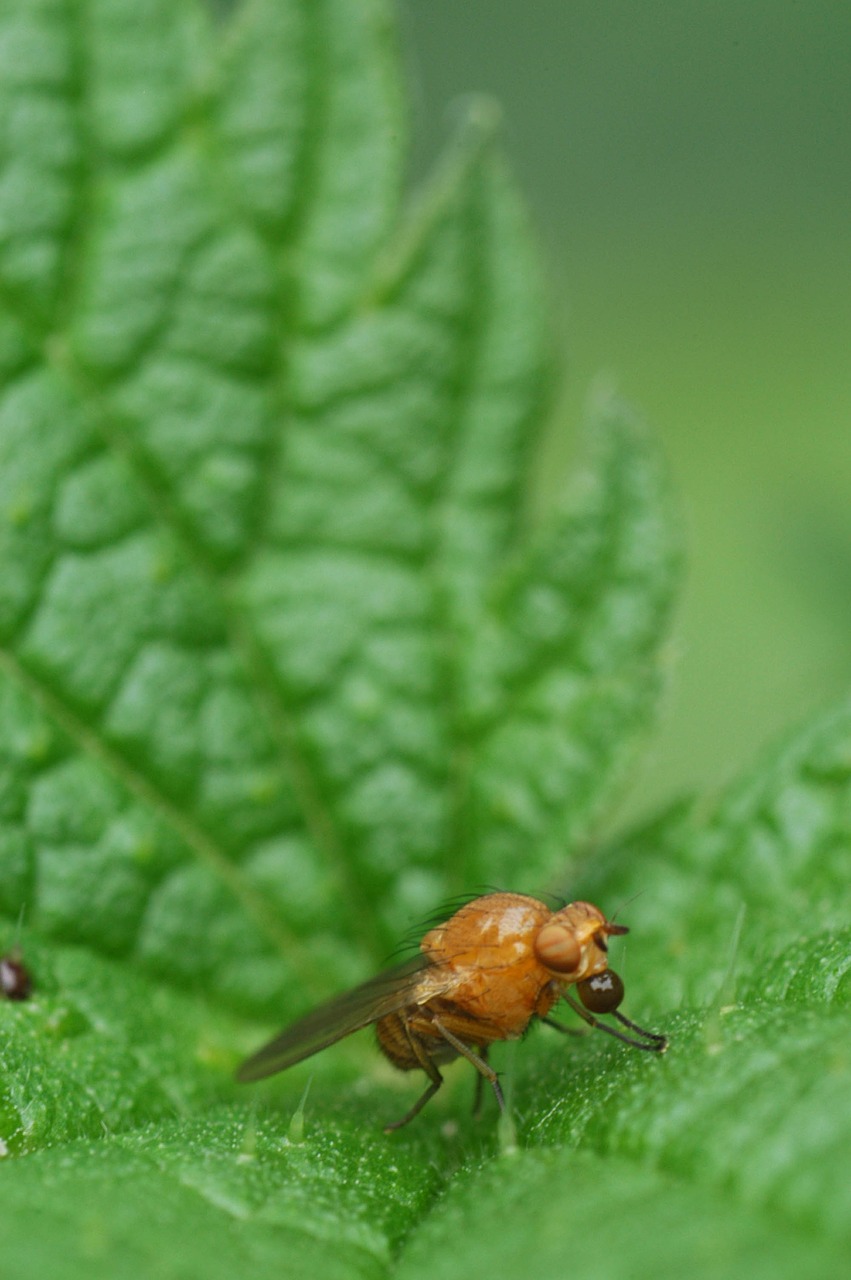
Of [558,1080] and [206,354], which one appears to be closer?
[558,1080]

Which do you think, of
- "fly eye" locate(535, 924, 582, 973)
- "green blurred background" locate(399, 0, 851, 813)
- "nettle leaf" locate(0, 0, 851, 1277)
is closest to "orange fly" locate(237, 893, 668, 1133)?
"fly eye" locate(535, 924, 582, 973)

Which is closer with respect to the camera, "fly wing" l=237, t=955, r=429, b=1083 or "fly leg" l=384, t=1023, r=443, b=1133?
"fly wing" l=237, t=955, r=429, b=1083

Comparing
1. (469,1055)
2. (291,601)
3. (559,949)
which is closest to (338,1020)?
(469,1055)

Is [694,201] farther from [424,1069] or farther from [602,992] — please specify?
[602,992]

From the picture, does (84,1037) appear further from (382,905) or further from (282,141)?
(282,141)

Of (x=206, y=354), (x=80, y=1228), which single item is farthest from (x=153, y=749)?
(x=80, y=1228)

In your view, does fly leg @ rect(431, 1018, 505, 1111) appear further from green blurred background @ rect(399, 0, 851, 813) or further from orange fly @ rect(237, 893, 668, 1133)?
green blurred background @ rect(399, 0, 851, 813)

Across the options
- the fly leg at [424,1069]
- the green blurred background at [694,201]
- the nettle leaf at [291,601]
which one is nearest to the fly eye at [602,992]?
the nettle leaf at [291,601]
